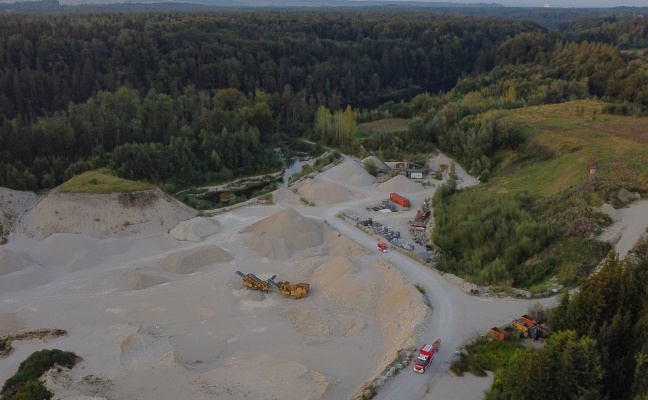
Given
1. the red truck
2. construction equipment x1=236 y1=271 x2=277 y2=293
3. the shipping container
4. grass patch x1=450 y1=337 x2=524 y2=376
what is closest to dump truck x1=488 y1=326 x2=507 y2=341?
grass patch x1=450 y1=337 x2=524 y2=376

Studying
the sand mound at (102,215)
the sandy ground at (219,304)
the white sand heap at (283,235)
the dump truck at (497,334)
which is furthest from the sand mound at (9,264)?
the dump truck at (497,334)

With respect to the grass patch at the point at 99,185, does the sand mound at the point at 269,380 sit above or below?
below

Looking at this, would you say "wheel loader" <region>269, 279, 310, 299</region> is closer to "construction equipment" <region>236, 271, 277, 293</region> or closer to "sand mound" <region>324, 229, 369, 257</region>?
"construction equipment" <region>236, 271, 277, 293</region>

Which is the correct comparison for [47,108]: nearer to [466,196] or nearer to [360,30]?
[466,196]

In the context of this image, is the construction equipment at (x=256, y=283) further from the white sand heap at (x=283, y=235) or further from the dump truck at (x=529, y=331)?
the dump truck at (x=529, y=331)

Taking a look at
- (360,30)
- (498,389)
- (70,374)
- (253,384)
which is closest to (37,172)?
(70,374)

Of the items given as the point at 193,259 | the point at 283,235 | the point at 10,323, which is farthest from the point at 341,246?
the point at 10,323

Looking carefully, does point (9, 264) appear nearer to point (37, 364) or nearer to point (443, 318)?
point (37, 364)
